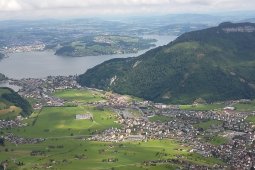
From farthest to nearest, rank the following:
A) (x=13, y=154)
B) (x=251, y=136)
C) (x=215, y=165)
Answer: (x=251, y=136) → (x=13, y=154) → (x=215, y=165)

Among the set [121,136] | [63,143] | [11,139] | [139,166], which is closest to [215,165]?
[139,166]

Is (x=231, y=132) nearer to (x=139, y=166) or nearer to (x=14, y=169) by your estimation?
(x=139, y=166)

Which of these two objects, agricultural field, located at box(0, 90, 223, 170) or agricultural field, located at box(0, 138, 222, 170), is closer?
agricultural field, located at box(0, 90, 223, 170)

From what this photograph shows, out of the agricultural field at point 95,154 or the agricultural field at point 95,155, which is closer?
the agricultural field at point 95,155

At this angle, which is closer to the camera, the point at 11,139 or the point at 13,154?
the point at 13,154

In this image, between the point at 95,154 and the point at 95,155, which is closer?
the point at 95,155

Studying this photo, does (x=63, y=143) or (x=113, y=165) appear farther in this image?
(x=63, y=143)

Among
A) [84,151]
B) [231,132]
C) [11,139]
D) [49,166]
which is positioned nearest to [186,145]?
[231,132]

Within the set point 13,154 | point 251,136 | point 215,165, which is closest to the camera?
point 215,165

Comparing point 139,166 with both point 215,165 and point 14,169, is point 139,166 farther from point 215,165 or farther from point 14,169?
point 14,169
